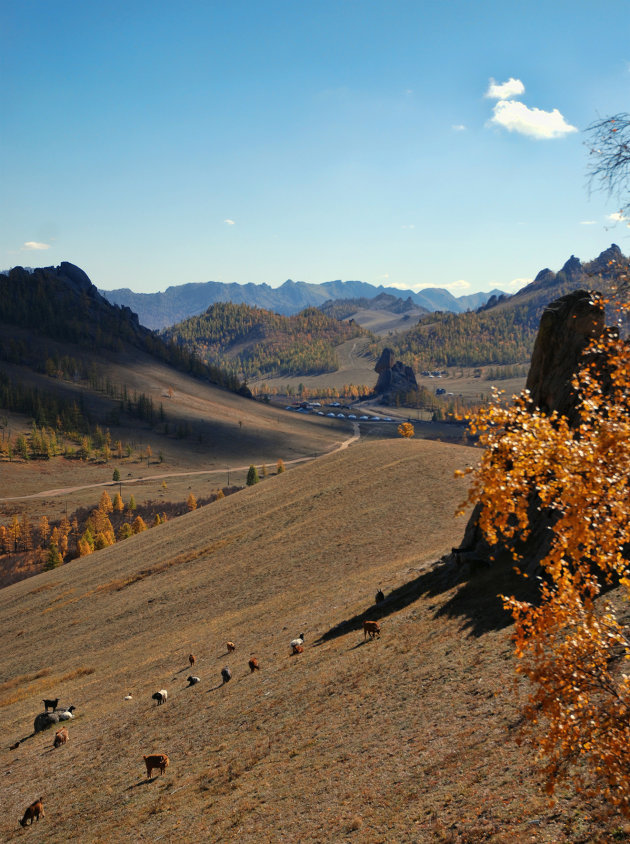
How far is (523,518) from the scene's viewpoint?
8.74 m

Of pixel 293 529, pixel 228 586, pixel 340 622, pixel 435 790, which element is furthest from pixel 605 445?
pixel 293 529

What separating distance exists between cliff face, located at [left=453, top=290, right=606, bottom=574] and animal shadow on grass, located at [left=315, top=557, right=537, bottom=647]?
1.45 m

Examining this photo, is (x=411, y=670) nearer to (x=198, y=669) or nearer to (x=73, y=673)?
(x=198, y=669)

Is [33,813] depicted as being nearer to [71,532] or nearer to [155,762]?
[155,762]

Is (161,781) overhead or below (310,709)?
below

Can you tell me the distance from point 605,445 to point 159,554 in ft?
246

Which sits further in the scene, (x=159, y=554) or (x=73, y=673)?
(x=159, y=554)

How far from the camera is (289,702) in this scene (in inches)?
1048

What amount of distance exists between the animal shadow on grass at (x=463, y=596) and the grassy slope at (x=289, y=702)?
0.57 ft

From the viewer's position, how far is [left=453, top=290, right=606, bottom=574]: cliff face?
32531 mm

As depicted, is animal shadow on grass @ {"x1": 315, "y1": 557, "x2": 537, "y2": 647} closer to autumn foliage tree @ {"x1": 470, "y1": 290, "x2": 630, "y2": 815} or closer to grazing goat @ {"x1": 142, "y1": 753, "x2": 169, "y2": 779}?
grazing goat @ {"x1": 142, "y1": 753, "x2": 169, "y2": 779}

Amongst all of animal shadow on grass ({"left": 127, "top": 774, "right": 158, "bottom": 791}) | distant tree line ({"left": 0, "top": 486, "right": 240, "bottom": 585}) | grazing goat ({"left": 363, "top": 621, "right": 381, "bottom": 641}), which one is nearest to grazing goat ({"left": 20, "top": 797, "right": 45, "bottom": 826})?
animal shadow on grass ({"left": 127, "top": 774, "right": 158, "bottom": 791})

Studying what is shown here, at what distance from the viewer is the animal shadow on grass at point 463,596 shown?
26.5 metres

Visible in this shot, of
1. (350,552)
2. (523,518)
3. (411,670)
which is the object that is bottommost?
(350,552)
